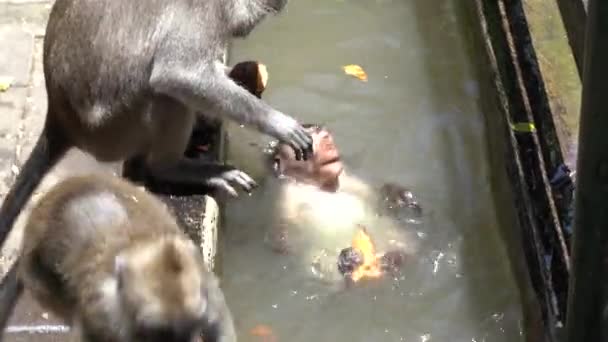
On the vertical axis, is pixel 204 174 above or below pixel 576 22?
below

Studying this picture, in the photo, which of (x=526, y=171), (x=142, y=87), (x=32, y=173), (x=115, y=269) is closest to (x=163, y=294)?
(x=115, y=269)

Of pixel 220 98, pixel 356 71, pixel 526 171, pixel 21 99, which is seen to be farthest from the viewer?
pixel 356 71

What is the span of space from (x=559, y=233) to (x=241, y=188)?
3.80ft

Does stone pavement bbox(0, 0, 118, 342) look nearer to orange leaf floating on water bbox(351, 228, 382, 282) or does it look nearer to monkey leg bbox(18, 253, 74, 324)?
monkey leg bbox(18, 253, 74, 324)

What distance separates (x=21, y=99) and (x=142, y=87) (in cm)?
92

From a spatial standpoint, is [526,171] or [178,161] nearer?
[178,161]

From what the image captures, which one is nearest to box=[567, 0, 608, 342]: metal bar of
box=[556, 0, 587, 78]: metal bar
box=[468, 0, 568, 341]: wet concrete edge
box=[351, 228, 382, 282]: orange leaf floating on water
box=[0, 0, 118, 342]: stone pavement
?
box=[468, 0, 568, 341]: wet concrete edge

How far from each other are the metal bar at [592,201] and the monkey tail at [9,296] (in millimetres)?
1626

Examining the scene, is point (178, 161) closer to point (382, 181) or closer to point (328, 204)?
point (328, 204)

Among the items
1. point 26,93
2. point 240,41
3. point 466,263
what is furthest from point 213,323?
point 240,41

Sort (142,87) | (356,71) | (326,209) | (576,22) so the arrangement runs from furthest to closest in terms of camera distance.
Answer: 1. (356,71)
2. (326,209)
3. (142,87)
4. (576,22)

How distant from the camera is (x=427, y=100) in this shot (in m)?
5.35

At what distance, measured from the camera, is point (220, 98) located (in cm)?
437

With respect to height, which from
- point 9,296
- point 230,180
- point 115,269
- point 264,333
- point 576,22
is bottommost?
point 264,333
